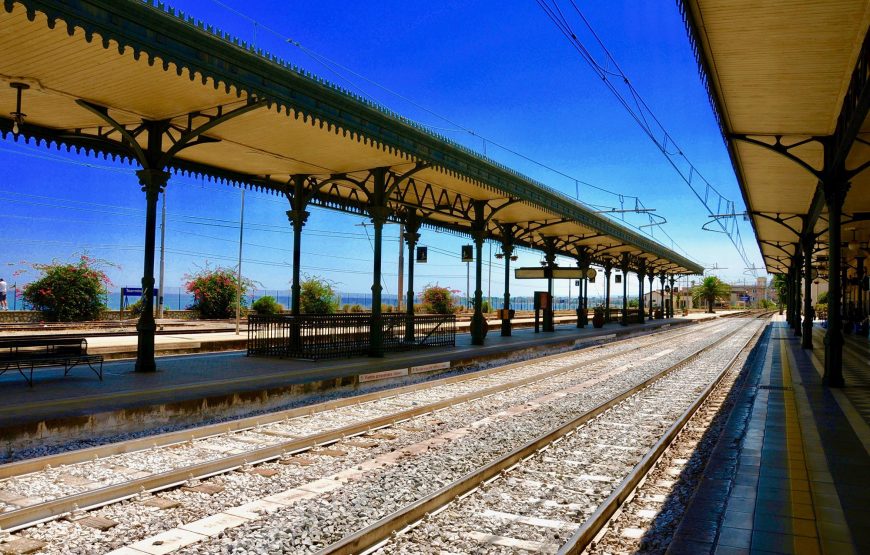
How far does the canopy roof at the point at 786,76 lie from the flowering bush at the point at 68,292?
26437mm

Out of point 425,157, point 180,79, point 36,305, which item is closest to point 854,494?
point 180,79

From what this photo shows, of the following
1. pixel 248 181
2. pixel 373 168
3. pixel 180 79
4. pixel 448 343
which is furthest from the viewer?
pixel 448 343

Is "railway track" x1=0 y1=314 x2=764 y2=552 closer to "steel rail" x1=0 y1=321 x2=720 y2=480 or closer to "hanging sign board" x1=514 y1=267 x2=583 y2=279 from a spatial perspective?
"steel rail" x1=0 y1=321 x2=720 y2=480

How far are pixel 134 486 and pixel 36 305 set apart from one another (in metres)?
25.6

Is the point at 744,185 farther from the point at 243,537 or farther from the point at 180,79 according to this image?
the point at 243,537

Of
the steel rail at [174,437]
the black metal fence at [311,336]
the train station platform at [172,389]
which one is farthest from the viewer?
the black metal fence at [311,336]

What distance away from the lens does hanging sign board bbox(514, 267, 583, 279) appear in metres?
29.9

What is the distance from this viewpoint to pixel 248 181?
16.5 m

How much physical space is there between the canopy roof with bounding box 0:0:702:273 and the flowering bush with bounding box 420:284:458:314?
2219 centimetres

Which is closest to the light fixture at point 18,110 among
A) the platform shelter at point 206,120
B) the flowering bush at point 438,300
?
the platform shelter at point 206,120

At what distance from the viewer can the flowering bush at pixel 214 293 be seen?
3500cm

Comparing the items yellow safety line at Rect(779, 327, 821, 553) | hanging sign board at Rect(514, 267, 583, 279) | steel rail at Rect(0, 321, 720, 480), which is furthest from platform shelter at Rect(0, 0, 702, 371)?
hanging sign board at Rect(514, 267, 583, 279)

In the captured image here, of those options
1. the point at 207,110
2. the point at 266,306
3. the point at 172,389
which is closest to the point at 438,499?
the point at 172,389

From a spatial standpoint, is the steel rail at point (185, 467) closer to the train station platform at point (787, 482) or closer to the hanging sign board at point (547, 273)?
the train station platform at point (787, 482)
